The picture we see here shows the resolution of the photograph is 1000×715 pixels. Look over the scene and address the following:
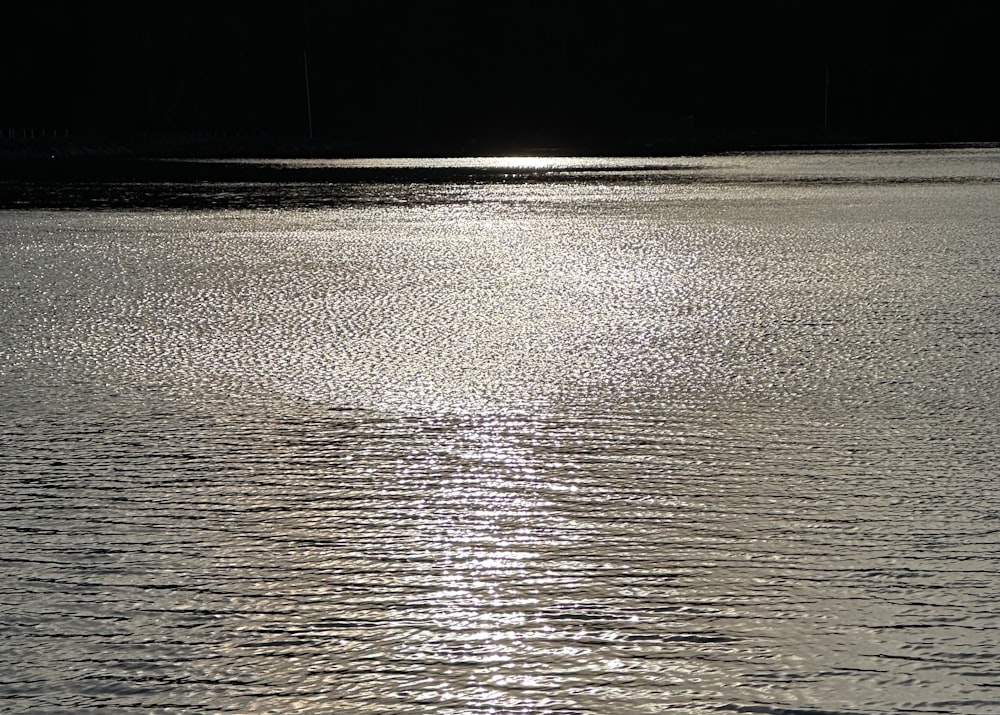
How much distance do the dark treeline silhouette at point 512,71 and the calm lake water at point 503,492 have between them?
266ft

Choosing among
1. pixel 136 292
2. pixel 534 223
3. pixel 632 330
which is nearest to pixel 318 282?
pixel 136 292

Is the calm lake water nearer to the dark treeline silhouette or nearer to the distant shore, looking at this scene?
the distant shore

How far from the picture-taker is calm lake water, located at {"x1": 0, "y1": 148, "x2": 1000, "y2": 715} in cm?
433

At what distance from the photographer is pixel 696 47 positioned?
118188mm

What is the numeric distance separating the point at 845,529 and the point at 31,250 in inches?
569

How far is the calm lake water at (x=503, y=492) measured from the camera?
170 inches

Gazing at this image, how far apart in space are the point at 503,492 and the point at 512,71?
11771 cm

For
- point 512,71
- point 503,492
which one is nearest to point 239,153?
point 512,71

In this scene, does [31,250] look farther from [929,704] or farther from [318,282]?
[929,704]

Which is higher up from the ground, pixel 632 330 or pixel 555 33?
pixel 555 33

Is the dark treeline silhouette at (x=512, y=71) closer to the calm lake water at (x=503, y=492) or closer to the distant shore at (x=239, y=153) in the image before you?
the distant shore at (x=239, y=153)

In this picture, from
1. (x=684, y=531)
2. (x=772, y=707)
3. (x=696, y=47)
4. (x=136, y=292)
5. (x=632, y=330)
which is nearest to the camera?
(x=772, y=707)

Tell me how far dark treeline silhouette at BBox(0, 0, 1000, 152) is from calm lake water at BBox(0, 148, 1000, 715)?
80.9 metres

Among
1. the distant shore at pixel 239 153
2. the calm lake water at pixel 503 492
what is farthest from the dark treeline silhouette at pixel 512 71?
the calm lake water at pixel 503 492
